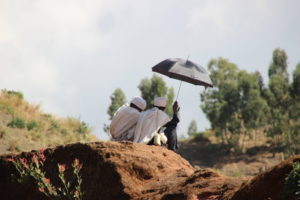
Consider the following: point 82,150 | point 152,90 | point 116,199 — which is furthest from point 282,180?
point 152,90

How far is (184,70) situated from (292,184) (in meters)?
5.87

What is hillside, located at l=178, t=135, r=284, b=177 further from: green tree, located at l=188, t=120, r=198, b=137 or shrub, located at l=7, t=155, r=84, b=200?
shrub, located at l=7, t=155, r=84, b=200

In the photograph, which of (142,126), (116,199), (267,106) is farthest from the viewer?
(267,106)

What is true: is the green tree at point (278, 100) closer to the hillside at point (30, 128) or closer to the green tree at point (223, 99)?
the green tree at point (223, 99)

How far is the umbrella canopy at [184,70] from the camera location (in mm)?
10570

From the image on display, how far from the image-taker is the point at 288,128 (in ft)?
131

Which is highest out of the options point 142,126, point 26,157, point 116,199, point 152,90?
point 152,90

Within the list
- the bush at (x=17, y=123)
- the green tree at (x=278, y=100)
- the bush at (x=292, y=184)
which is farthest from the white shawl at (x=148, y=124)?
the green tree at (x=278, y=100)

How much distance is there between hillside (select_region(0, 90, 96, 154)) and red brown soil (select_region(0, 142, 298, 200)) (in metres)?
11.3

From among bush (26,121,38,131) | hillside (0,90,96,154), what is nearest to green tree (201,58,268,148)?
hillside (0,90,96,154)

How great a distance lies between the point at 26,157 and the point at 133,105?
2.39m

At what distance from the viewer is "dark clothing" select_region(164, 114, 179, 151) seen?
9383mm

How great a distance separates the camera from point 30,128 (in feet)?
76.3

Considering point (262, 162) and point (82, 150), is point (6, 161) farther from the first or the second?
point (262, 162)
